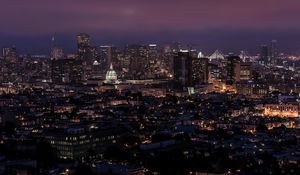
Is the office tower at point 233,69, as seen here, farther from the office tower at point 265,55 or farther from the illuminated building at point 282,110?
the office tower at point 265,55

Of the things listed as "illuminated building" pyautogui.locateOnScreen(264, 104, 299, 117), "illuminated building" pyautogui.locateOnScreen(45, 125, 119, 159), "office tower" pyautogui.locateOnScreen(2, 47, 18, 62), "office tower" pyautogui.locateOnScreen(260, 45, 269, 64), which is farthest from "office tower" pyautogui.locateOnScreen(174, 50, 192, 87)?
"office tower" pyautogui.locateOnScreen(260, 45, 269, 64)

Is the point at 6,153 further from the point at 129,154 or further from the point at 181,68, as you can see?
the point at 181,68

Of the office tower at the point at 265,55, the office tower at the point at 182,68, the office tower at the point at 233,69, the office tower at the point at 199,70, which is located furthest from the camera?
the office tower at the point at 265,55

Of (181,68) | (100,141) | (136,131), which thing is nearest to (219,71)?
(181,68)

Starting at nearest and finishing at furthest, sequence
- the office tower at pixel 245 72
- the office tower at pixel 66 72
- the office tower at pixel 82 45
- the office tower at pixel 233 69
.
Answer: the office tower at pixel 233 69 < the office tower at pixel 245 72 < the office tower at pixel 66 72 < the office tower at pixel 82 45

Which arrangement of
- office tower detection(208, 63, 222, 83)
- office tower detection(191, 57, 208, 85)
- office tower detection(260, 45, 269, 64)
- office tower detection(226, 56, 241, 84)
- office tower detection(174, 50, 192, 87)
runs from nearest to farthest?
office tower detection(174, 50, 192, 87) → office tower detection(191, 57, 208, 85) → office tower detection(226, 56, 241, 84) → office tower detection(208, 63, 222, 83) → office tower detection(260, 45, 269, 64)

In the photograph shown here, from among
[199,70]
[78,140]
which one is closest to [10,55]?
[199,70]

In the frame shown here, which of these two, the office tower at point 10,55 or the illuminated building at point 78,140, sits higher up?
the illuminated building at point 78,140

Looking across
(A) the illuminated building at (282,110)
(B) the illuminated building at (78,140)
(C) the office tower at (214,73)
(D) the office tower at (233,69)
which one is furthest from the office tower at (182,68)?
(B) the illuminated building at (78,140)

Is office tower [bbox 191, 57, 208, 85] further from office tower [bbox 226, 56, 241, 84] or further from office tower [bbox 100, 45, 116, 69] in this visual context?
office tower [bbox 100, 45, 116, 69]
